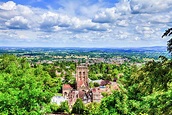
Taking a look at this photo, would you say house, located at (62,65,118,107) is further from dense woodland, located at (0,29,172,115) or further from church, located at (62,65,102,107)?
dense woodland, located at (0,29,172,115)

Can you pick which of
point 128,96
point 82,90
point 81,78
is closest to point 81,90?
point 82,90

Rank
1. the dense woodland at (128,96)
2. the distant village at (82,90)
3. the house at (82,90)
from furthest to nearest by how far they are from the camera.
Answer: the house at (82,90)
the distant village at (82,90)
the dense woodland at (128,96)

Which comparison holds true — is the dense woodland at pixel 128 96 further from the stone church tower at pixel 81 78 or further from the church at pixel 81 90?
the stone church tower at pixel 81 78

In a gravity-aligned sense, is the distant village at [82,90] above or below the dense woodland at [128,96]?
below

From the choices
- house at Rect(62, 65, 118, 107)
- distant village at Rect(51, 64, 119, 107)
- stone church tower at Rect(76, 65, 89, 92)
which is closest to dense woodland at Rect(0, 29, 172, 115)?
distant village at Rect(51, 64, 119, 107)

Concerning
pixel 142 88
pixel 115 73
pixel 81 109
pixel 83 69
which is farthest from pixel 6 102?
pixel 115 73

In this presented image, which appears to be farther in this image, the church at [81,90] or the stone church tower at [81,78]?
the stone church tower at [81,78]

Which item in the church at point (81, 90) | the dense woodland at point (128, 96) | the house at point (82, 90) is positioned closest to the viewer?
the dense woodland at point (128, 96)

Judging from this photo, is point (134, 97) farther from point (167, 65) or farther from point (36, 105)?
point (167, 65)

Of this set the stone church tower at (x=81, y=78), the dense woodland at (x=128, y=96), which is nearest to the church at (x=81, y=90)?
the stone church tower at (x=81, y=78)

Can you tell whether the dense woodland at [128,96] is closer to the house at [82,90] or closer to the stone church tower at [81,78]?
the house at [82,90]

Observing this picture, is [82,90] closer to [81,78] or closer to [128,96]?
[81,78]
